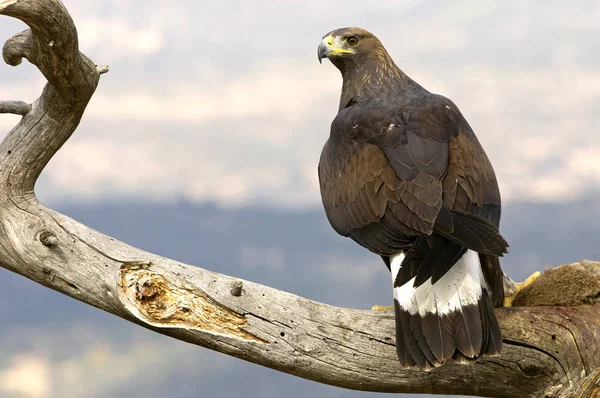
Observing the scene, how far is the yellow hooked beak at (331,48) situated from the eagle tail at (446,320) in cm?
268

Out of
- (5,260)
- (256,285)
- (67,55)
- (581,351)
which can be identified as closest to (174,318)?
(256,285)

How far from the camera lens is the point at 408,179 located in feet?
16.3

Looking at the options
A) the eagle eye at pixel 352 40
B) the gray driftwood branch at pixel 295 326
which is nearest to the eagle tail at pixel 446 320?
the gray driftwood branch at pixel 295 326

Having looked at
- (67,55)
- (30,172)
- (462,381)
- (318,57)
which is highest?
(318,57)

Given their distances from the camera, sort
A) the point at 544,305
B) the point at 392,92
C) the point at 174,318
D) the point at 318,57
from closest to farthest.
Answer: the point at 174,318, the point at 544,305, the point at 392,92, the point at 318,57

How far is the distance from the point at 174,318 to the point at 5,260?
1.63m

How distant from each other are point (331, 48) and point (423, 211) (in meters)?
2.51

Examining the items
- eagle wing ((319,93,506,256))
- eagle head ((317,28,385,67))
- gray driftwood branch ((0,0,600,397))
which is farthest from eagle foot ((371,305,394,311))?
eagle head ((317,28,385,67))

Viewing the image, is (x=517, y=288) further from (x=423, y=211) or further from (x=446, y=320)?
(x=423, y=211)

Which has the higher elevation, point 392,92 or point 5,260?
point 392,92

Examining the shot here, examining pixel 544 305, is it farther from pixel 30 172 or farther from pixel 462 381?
pixel 30 172

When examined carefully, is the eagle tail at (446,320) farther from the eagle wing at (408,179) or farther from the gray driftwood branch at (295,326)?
the gray driftwood branch at (295,326)

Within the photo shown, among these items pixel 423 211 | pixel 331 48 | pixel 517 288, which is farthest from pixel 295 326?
pixel 331 48

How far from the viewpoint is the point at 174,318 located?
5328 millimetres
